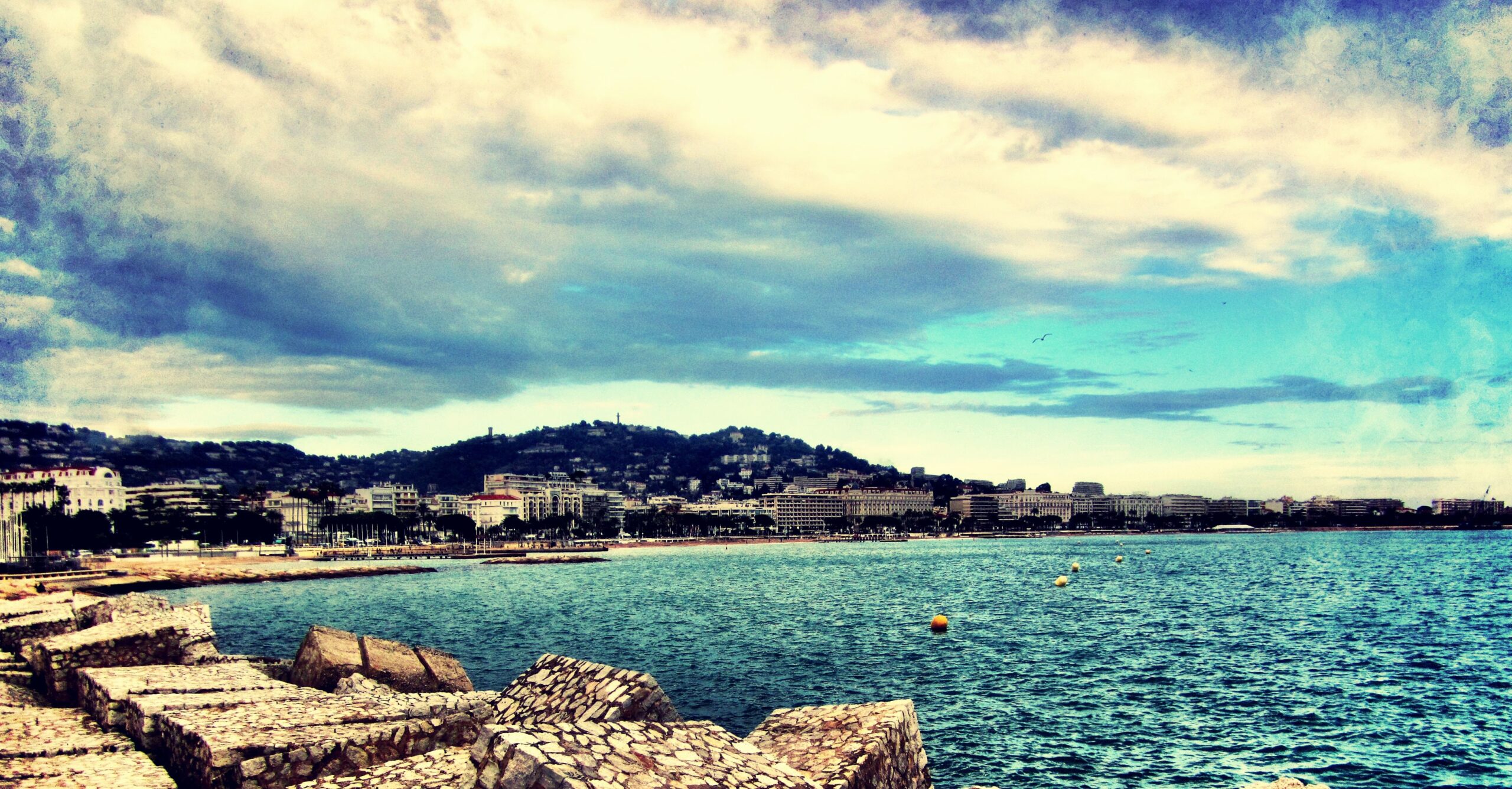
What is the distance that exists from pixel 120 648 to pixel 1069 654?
26.3 m

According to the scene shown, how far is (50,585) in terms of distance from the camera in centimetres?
5888

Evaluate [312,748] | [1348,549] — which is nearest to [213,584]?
[312,748]

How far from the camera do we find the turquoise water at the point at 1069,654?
1878 cm

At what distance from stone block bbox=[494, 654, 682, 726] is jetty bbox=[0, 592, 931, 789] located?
2cm

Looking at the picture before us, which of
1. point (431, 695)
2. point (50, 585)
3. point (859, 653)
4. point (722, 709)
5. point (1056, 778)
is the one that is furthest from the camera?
point (50, 585)

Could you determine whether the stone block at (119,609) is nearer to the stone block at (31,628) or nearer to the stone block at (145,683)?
the stone block at (31,628)

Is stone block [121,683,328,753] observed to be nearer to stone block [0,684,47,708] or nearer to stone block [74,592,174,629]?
stone block [0,684,47,708]

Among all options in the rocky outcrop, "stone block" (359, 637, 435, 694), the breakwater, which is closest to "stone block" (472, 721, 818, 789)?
the rocky outcrop

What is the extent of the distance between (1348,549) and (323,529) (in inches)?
7218

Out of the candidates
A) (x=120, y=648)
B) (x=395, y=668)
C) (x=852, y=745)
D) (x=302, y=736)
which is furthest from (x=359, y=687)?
(x=852, y=745)

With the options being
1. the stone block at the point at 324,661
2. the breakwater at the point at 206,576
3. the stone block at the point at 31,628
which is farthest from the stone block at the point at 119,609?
the breakwater at the point at 206,576

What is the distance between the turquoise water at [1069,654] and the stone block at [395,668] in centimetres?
738

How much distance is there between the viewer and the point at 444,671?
57.2 feet

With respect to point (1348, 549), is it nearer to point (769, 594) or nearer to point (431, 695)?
point (769, 594)
